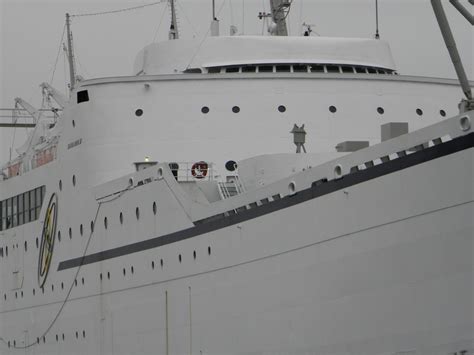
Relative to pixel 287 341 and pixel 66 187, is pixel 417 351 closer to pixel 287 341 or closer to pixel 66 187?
pixel 287 341

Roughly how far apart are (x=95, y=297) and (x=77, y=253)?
57.2 inches

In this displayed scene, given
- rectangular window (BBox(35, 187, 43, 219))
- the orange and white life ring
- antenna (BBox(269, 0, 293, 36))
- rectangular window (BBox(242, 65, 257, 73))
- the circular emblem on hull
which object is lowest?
the orange and white life ring

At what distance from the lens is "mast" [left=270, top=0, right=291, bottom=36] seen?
32.0 metres

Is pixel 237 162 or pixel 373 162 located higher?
pixel 237 162

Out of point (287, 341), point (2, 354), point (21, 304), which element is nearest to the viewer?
point (287, 341)

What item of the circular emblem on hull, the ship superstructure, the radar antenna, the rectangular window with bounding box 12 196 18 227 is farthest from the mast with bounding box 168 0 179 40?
the radar antenna

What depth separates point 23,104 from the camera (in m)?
38.2

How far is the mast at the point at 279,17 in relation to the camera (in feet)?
105

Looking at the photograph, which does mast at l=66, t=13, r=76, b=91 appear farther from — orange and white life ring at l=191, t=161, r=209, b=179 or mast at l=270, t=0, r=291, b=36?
orange and white life ring at l=191, t=161, r=209, b=179

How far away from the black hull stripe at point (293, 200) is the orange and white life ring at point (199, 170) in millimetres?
1680

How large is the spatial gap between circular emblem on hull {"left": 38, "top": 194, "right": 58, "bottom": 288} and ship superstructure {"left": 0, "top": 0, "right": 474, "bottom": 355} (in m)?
0.07

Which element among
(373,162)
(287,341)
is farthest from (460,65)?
(287,341)

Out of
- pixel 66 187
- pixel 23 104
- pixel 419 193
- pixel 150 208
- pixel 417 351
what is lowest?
pixel 417 351

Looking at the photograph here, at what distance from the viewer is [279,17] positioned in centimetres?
3219
